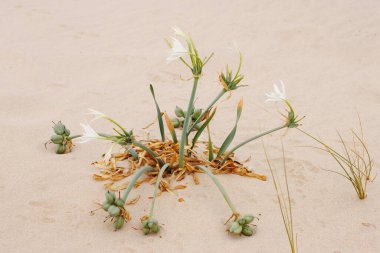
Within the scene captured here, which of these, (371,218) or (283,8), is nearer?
(371,218)

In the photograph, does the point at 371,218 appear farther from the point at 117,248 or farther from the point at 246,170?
the point at 117,248

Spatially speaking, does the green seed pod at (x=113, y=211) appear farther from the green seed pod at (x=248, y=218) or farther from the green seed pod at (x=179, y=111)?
the green seed pod at (x=179, y=111)

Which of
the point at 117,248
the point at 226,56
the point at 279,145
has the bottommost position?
the point at 117,248

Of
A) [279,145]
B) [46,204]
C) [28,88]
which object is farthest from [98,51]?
[46,204]

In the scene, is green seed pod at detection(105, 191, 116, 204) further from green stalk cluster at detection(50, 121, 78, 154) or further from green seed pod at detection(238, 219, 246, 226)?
green stalk cluster at detection(50, 121, 78, 154)

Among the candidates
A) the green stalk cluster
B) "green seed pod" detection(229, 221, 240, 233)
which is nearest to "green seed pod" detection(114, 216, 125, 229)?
"green seed pod" detection(229, 221, 240, 233)

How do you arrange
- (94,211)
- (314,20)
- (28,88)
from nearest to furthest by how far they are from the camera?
(94,211)
(28,88)
(314,20)

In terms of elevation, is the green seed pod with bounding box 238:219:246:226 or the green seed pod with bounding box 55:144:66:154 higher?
the green seed pod with bounding box 55:144:66:154

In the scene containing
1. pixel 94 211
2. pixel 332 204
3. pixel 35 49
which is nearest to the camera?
pixel 94 211
